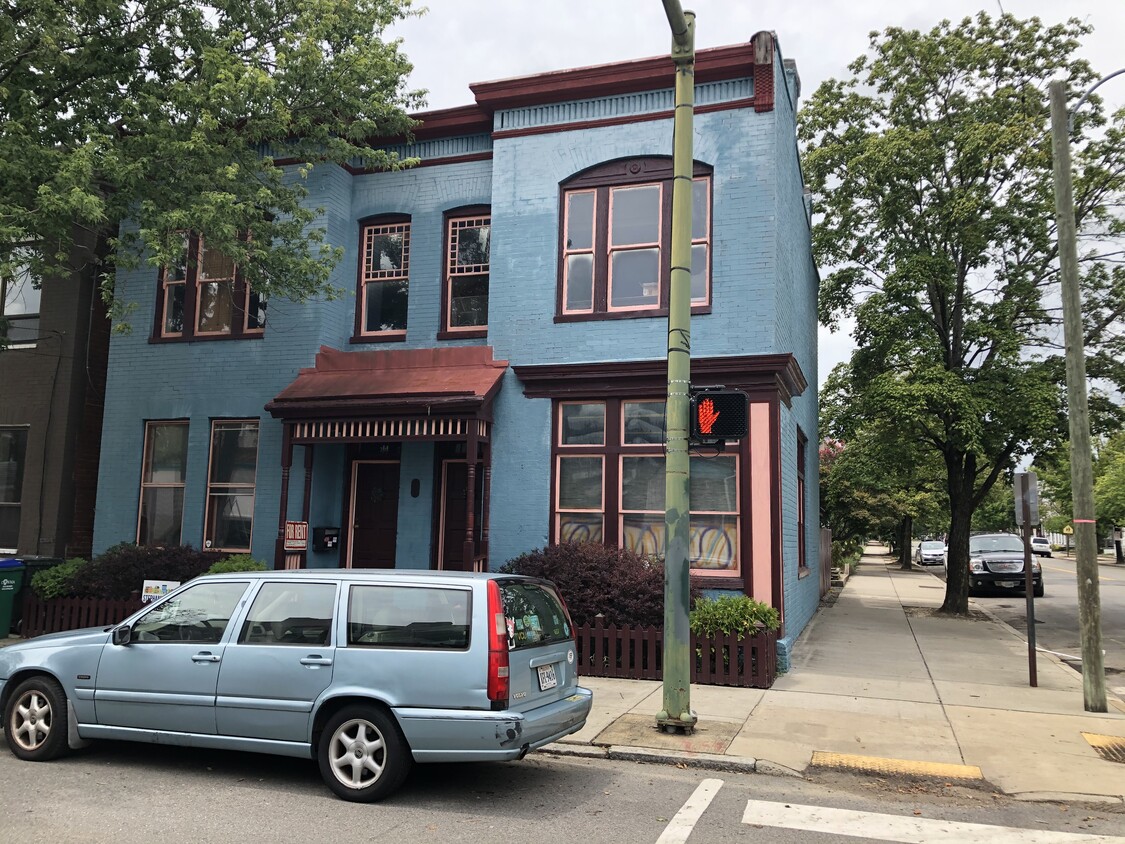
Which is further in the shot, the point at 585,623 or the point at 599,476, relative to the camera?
the point at 599,476

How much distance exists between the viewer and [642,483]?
1224cm

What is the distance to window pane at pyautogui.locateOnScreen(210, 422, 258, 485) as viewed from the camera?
14.0 meters

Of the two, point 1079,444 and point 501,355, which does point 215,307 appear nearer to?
point 501,355

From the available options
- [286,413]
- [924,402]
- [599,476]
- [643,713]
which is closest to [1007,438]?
[924,402]

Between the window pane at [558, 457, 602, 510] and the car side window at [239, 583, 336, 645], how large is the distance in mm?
6274

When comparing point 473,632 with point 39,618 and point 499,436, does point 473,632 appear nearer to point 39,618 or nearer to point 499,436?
point 499,436

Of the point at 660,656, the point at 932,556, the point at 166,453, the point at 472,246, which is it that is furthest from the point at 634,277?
the point at 932,556

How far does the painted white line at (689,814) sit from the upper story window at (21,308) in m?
14.1

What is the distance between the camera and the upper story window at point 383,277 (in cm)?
1425

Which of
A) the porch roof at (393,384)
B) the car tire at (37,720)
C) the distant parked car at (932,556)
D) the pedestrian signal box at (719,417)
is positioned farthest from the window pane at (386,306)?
A: the distant parked car at (932,556)

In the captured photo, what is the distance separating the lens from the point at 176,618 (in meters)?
6.73

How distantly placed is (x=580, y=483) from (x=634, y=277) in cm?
303

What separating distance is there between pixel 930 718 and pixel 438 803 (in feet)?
17.7

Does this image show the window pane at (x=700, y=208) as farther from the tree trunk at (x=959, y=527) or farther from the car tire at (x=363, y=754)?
the tree trunk at (x=959, y=527)
